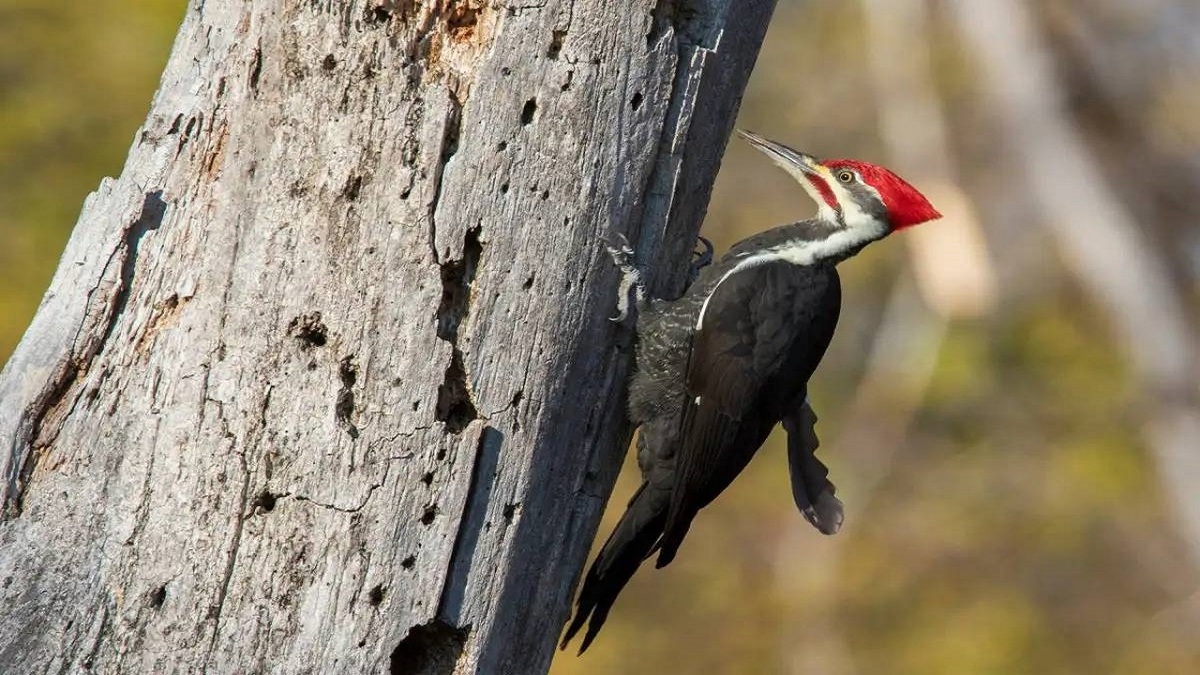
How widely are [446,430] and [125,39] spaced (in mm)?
5978

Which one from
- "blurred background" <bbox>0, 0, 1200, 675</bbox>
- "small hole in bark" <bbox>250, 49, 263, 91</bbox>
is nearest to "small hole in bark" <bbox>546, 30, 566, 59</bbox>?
"small hole in bark" <bbox>250, 49, 263, 91</bbox>

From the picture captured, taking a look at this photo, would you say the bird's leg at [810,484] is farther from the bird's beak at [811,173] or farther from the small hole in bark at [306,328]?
the small hole in bark at [306,328]

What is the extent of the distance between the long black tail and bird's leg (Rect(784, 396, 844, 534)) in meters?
Answer: 0.38

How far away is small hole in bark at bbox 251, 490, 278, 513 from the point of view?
331cm

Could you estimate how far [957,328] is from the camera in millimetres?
11078

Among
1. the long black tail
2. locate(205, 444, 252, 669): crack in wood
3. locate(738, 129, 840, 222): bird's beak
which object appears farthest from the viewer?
locate(738, 129, 840, 222): bird's beak

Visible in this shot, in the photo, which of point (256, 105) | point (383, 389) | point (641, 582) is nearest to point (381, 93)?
point (256, 105)

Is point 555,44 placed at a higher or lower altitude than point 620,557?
higher

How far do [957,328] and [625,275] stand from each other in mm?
7865

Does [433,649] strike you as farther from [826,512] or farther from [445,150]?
[826,512]

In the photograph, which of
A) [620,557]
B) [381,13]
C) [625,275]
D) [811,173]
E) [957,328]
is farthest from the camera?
[957,328]

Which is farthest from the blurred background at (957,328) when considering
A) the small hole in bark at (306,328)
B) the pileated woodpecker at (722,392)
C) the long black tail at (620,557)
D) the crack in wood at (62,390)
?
the small hole in bark at (306,328)

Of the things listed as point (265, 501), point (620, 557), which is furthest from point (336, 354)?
point (620, 557)

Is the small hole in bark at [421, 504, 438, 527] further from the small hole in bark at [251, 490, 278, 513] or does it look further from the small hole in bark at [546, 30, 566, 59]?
the small hole in bark at [546, 30, 566, 59]
